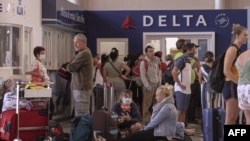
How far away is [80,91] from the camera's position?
764 centimetres

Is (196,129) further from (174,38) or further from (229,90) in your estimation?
(174,38)

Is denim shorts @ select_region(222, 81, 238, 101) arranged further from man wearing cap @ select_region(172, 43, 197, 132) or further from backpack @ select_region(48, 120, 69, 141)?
man wearing cap @ select_region(172, 43, 197, 132)

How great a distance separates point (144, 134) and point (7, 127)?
1788 millimetres

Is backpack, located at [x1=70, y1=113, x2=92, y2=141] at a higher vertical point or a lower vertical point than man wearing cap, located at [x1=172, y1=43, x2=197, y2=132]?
lower

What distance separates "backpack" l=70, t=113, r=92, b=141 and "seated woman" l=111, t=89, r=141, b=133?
3.16 feet

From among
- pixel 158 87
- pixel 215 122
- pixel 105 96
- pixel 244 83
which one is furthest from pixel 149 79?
pixel 244 83

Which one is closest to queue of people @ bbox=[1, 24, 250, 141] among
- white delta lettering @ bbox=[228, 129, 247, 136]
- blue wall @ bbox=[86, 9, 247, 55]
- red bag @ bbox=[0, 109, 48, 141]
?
red bag @ bbox=[0, 109, 48, 141]

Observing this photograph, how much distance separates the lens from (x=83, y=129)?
748 centimetres

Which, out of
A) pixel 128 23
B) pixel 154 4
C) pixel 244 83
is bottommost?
pixel 244 83

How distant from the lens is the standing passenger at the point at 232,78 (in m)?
6.08

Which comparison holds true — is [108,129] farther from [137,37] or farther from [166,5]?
[166,5]

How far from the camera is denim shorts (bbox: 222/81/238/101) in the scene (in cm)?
625

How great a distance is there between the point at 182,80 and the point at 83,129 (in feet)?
7.41

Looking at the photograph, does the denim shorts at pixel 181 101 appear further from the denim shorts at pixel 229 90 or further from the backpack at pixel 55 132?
the denim shorts at pixel 229 90
